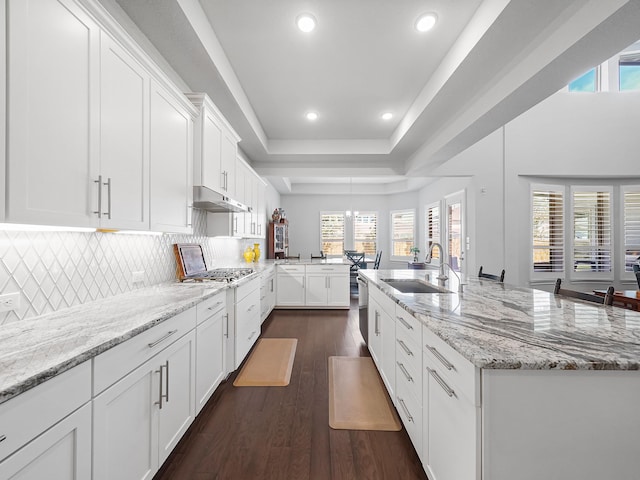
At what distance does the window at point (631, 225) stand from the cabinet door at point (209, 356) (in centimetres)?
661

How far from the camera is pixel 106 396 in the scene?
1.04 meters

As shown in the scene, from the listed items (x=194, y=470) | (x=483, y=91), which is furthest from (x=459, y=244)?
(x=194, y=470)

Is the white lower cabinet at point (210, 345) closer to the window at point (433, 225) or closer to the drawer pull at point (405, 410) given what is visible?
the drawer pull at point (405, 410)

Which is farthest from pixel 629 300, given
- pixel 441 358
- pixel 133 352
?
pixel 133 352

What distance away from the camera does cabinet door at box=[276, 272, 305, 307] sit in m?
4.99

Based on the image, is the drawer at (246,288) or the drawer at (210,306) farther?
the drawer at (246,288)

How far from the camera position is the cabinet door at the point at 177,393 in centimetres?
144

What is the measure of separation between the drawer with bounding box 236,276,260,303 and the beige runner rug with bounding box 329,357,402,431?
3.66 feet

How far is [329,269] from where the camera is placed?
504cm

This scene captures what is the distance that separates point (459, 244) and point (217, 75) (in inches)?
189

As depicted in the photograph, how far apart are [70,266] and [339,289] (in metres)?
3.96

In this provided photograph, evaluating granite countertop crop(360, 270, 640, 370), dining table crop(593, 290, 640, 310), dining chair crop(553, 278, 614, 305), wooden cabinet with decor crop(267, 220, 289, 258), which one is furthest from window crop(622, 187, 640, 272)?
wooden cabinet with decor crop(267, 220, 289, 258)

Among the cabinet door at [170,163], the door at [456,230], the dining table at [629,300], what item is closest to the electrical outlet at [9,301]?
the cabinet door at [170,163]

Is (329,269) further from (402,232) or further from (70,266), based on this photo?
(70,266)
